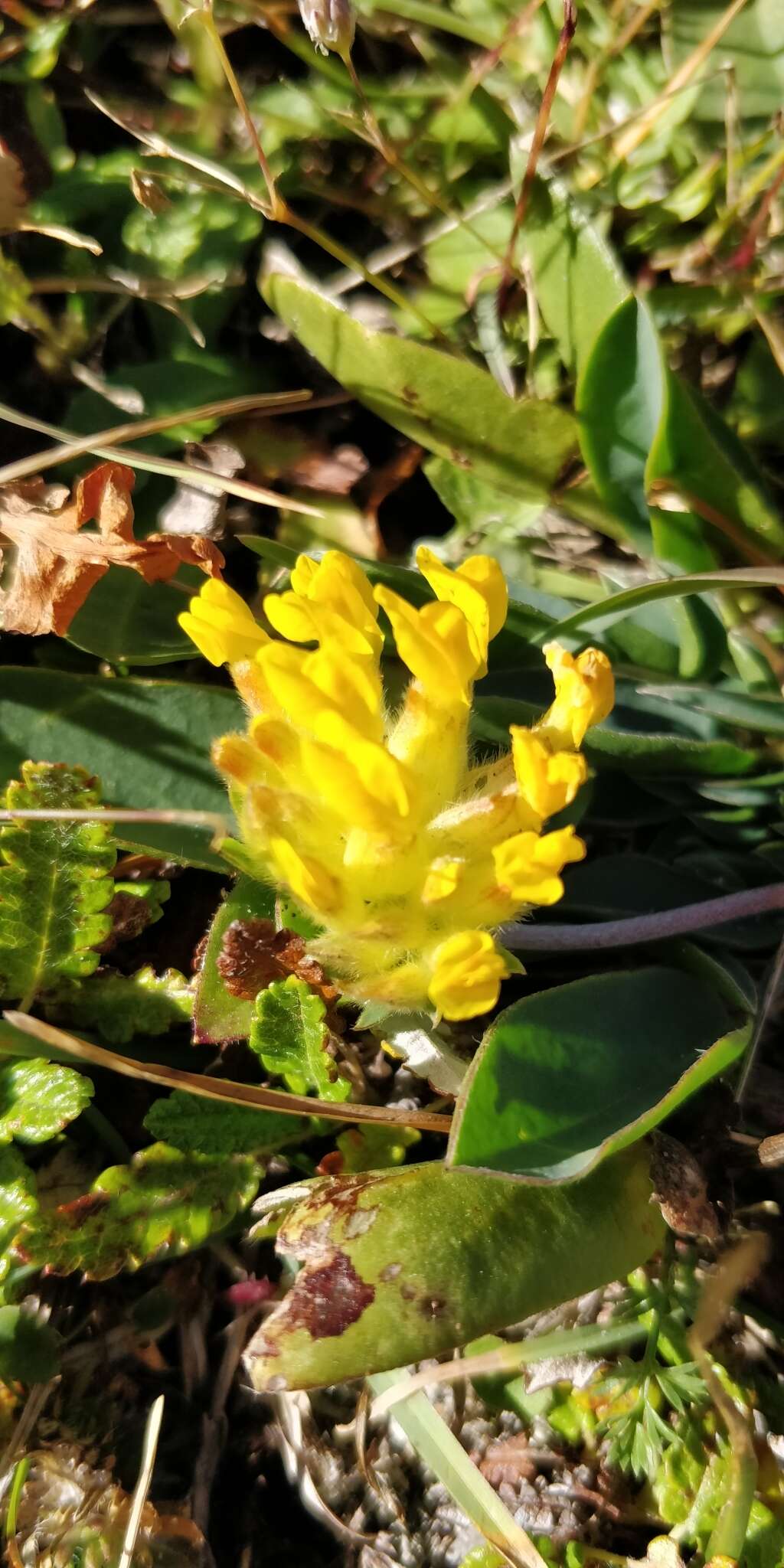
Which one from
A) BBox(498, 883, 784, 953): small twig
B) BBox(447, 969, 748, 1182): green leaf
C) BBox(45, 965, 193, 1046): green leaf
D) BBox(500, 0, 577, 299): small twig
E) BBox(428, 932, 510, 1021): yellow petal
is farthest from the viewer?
BBox(45, 965, 193, 1046): green leaf

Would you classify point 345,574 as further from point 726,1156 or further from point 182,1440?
point 182,1440

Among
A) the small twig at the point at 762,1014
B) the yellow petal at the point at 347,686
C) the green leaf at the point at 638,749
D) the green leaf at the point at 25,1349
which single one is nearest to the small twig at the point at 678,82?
the green leaf at the point at 638,749

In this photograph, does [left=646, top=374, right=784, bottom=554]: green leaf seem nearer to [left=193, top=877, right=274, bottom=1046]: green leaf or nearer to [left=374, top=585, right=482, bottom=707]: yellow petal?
[left=374, top=585, right=482, bottom=707]: yellow petal

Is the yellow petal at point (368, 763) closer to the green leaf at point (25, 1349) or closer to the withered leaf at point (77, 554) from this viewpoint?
the withered leaf at point (77, 554)

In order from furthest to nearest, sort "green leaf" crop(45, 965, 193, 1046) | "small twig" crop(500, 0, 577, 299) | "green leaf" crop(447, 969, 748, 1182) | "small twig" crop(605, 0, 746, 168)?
1. "small twig" crop(605, 0, 746, 168)
2. "green leaf" crop(45, 965, 193, 1046)
3. "small twig" crop(500, 0, 577, 299)
4. "green leaf" crop(447, 969, 748, 1182)

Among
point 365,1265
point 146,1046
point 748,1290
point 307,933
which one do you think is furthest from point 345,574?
point 748,1290

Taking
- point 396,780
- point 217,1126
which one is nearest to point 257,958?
point 217,1126

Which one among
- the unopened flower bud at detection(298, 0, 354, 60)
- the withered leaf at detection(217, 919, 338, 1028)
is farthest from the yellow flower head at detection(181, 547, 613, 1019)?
the unopened flower bud at detection(298, 0, 354, 60)
